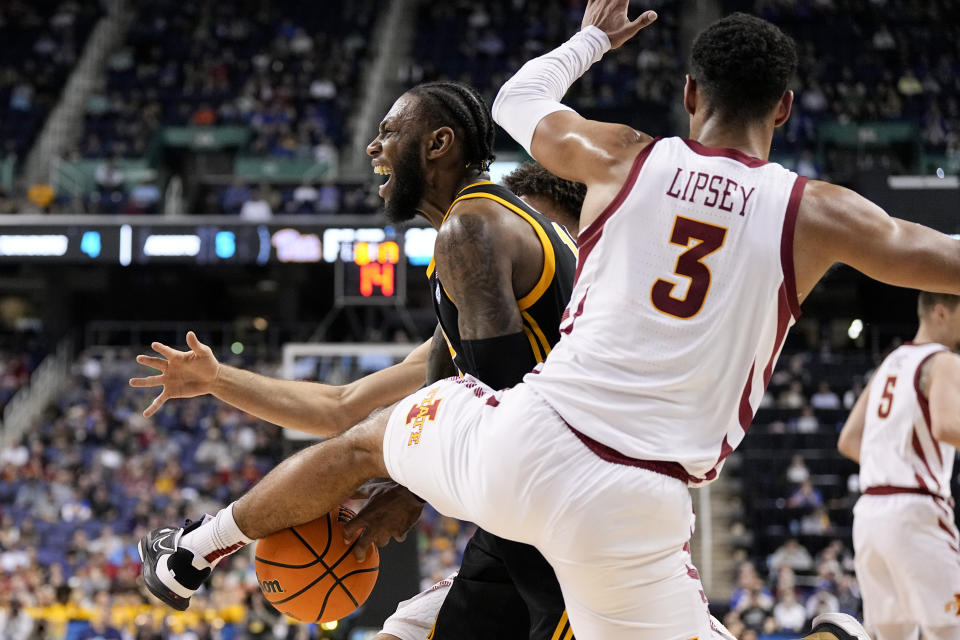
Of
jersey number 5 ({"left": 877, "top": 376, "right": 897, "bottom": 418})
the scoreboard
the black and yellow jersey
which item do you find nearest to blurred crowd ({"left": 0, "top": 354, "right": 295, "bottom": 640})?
the scoreboard

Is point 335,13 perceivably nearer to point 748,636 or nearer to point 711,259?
point 748,636

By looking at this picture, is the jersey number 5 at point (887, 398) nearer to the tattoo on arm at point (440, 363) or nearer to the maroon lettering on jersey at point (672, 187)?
the tattoo on arm at point (440, 363)

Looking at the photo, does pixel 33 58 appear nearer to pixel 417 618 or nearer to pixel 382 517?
pixel 417 618

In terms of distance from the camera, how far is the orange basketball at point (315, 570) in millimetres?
3512

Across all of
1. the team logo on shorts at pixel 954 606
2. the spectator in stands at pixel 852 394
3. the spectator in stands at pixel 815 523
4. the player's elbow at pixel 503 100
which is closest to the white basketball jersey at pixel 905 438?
the team logo on shorts at pixel 954 606

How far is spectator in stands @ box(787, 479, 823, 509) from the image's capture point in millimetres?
14062

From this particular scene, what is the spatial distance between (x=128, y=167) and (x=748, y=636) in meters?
13.6

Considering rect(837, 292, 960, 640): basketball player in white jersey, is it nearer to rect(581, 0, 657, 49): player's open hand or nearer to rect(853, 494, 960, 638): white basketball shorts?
rect(853, 494, 960, 638): white basketball shorts

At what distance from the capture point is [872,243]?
2.70 metres

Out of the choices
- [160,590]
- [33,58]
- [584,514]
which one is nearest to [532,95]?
[584,514]

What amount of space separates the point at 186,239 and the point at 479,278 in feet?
49.6

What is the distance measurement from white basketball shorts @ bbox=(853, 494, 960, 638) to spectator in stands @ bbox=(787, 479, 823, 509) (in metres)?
8.60

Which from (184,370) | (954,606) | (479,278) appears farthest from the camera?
(954,606)

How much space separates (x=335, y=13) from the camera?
24500 millimetres
